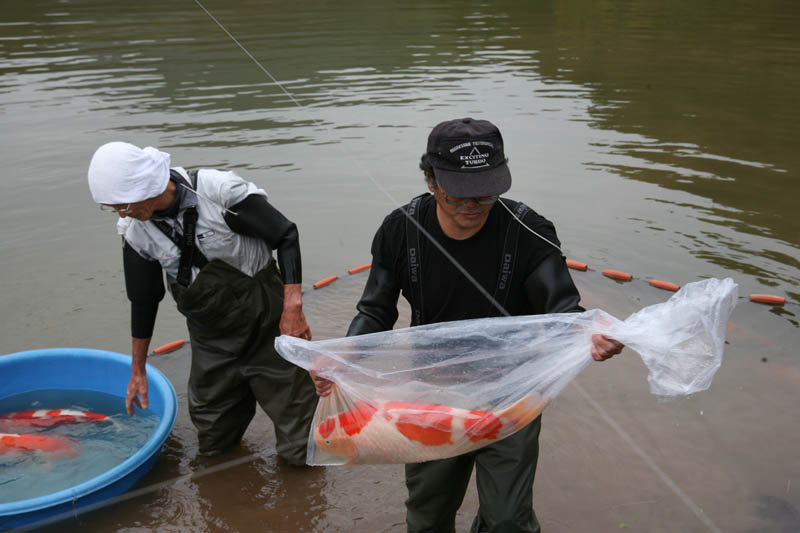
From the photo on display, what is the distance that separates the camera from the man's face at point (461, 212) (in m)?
2.39

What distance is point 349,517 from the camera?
11.5 feet

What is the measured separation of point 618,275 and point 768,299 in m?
1.05

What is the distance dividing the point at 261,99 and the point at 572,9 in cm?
1031

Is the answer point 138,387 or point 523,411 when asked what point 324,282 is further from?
point 523,411

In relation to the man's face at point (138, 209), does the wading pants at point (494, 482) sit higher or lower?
lower

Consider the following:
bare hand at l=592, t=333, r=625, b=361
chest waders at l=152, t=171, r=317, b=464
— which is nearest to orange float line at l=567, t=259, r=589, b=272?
chest waders at l=152, t=171, r=317, b=464

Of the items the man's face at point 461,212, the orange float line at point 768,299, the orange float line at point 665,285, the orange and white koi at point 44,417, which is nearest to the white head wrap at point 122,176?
the man's face at point 461,212

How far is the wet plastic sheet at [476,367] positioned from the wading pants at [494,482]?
102mm

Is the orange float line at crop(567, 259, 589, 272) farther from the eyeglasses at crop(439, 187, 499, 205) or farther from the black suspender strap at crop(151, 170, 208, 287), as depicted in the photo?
the eyeglasses at crop(439, 187, 499, 205)

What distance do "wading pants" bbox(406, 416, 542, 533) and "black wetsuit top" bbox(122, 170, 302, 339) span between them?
1114mm

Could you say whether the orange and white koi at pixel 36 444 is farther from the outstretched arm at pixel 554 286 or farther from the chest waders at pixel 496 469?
the outstretched arm at pixel 554 286

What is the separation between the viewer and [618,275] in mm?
5715

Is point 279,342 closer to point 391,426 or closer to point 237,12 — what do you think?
point 391,426

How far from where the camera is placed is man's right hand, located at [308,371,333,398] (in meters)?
2.62
